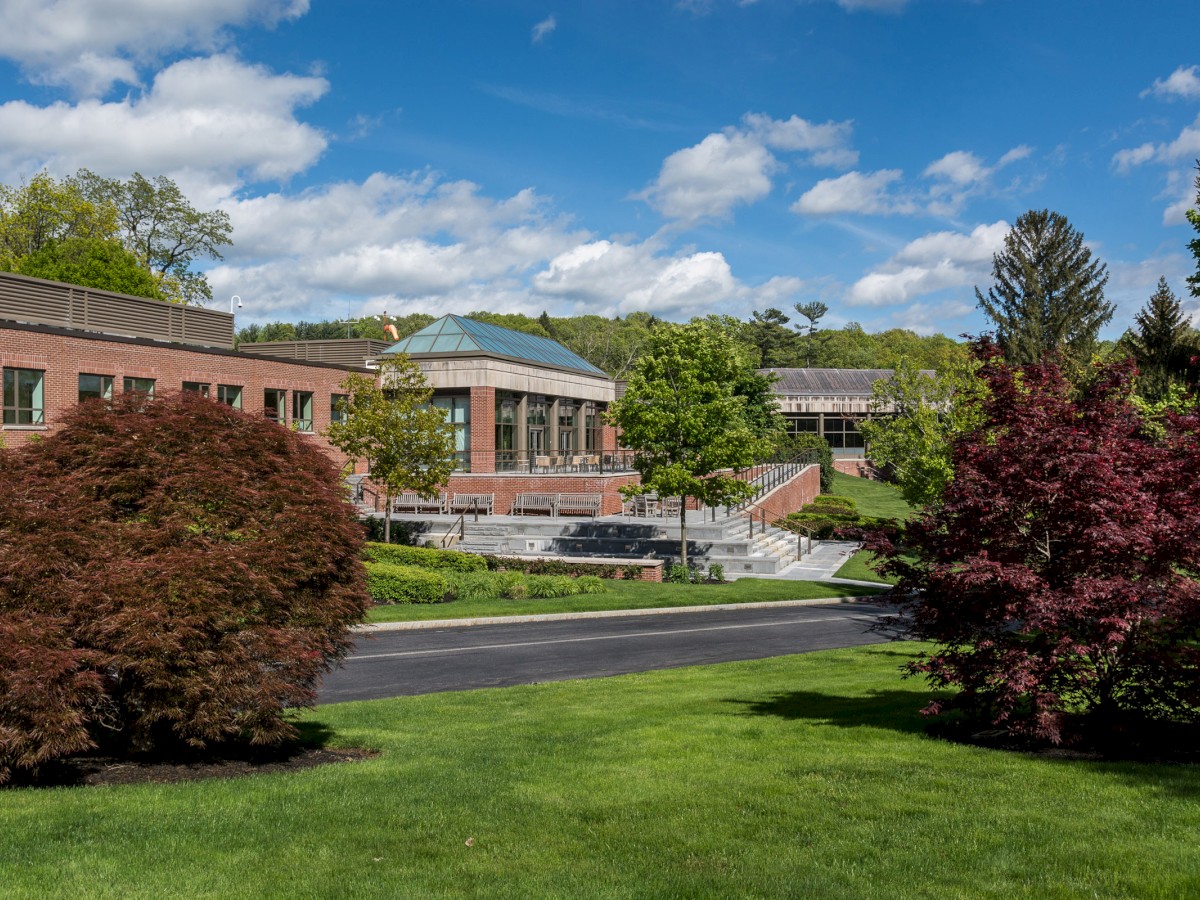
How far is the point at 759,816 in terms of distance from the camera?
7340mm

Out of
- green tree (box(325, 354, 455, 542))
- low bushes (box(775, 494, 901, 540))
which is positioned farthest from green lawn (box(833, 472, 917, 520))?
green tree (box(325, 354, 455, 542))

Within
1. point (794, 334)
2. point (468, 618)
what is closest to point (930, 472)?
point (468, 618)

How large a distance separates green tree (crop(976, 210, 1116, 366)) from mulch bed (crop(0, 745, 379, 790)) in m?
62.0

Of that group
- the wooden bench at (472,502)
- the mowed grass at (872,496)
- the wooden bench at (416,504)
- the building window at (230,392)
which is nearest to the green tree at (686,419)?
the wooden bench at (472,502)

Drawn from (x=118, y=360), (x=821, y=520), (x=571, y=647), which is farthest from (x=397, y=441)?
(x=821, y=520)

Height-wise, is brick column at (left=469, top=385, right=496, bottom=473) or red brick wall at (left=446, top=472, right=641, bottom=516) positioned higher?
brick column at (left=469, top=385, right=496, bottom=473)

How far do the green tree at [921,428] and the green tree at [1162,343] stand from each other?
7.38m

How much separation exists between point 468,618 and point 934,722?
1462 cm

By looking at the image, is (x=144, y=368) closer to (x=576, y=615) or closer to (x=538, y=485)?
(x=538, y=485)

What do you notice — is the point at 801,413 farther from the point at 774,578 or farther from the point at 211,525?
the point at 211,525

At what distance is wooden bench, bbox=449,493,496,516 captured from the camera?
133 feet

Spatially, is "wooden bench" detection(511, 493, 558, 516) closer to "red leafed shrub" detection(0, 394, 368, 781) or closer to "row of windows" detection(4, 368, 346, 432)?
"row of windows" detection(4, 368, 346, 432)

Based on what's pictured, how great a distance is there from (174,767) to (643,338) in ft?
361

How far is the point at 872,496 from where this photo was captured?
68188 millimetres
